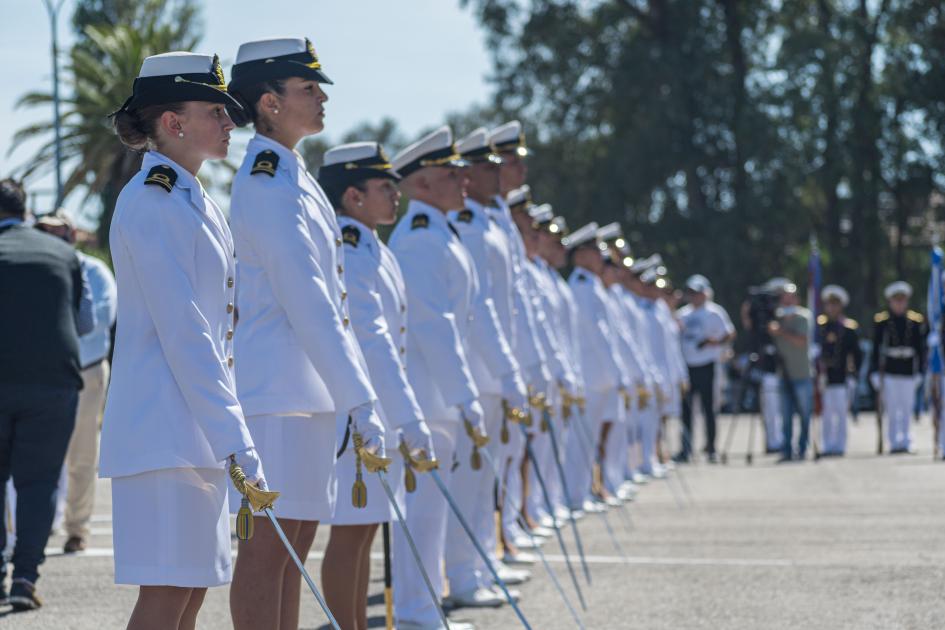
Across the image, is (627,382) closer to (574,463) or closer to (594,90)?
(574,463)

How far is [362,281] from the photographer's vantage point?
5.96 meters

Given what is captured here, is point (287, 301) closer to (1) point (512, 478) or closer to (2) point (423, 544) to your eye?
(2) point (423, 544)

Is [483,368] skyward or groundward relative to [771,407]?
skyward

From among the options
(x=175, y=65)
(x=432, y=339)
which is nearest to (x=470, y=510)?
(x=432, y=339)

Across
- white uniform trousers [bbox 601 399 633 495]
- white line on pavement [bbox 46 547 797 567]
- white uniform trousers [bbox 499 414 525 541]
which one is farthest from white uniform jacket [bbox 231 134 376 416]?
white uniform trousers [bbox 601 399 633 495]

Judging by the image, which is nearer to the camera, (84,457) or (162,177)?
(162,177)

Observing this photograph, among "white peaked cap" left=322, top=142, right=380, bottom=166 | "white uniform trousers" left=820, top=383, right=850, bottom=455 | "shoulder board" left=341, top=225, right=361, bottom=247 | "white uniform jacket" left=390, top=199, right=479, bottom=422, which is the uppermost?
"white peaked cap" left=322, top=142, right=380, bottom=166

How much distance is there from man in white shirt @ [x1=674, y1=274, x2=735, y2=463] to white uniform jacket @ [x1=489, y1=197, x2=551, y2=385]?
380 inches

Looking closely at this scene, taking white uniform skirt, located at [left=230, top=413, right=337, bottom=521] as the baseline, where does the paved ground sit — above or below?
below

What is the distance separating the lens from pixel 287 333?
505 cm

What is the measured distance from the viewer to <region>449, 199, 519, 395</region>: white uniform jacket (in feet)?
25.9

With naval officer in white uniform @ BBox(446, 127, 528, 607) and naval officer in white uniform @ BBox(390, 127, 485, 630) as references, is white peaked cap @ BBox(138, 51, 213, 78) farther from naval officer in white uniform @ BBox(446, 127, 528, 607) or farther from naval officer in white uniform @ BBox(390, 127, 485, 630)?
naval officer in white uniform @ BBox(446, 127, 528, 607)

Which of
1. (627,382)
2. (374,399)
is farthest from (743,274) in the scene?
Answer: (374,399)

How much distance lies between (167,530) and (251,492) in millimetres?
262
